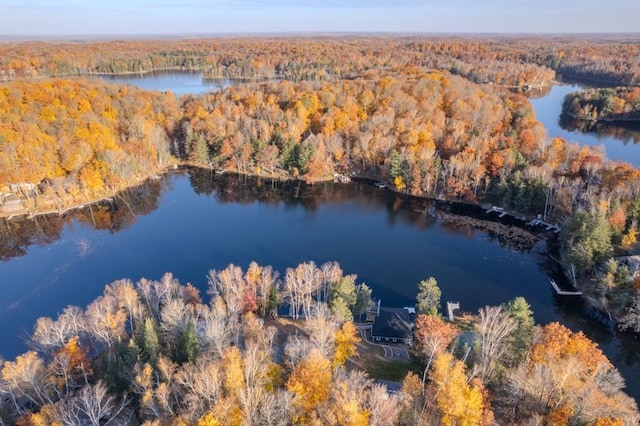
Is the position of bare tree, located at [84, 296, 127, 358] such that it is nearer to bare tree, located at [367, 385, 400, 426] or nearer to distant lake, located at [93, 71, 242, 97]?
bare tree, located at [367, 385, 400, 426]

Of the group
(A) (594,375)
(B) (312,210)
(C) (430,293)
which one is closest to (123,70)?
(B) (312,210)

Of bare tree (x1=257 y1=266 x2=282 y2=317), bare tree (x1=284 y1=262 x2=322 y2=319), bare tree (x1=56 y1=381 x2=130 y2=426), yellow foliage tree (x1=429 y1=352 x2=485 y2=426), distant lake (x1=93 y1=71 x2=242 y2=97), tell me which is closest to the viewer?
yellow foliage tree (x1=429 y1=352 x2=485 y2=426)

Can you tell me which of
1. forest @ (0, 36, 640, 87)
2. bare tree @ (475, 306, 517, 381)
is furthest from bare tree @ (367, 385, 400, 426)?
forest @ (0, 36, 640, 87)

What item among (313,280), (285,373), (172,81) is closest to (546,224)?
(313,280)

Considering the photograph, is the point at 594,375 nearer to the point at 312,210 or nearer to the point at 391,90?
the point at 312,210

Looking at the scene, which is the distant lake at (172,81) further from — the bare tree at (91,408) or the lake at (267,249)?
the bare tree at (91,408)

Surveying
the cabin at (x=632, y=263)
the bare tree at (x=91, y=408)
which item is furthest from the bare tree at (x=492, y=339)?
the bare tree at (x=91, y=408)
